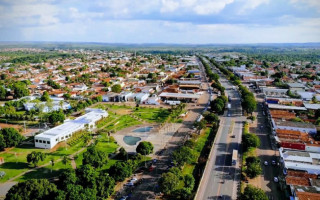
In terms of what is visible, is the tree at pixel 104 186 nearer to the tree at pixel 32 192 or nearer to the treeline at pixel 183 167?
the tree at pixel 32 192

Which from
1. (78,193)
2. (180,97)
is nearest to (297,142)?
(78,193)

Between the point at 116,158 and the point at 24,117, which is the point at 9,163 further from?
the point at 24,117

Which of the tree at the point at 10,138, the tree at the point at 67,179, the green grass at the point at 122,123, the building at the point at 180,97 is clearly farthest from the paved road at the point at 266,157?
the tree at the point at 10,138

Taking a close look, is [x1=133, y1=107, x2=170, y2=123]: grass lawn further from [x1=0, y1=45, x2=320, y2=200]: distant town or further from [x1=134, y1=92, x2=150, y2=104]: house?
[x1=134, y1=92, x2=150, y2=104]: house

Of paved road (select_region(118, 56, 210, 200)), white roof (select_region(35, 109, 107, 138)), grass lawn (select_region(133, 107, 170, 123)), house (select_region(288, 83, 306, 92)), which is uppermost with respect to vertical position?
house (select_region(288, 83, 306, 92))

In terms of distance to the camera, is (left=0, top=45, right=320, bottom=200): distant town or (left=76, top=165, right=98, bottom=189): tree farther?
(left=0, top=45, right=320, bottom=200): distant town

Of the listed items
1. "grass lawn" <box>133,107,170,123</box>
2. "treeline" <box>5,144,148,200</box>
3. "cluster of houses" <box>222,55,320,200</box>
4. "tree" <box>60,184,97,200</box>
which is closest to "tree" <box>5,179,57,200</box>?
"treeline" <box>5,144,148,200</box>
